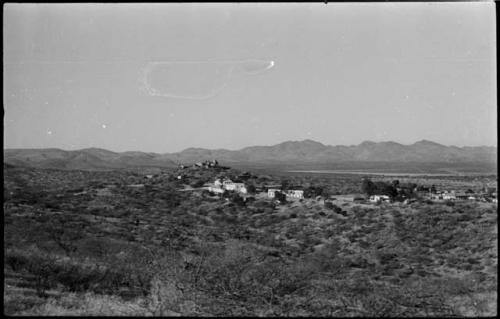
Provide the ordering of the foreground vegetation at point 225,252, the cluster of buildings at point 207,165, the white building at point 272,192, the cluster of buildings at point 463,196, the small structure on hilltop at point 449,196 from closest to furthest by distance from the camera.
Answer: the foreground vegetation at point 225,252
the cluster of buildings at point 463,196
the small structure on hilltop at point 449,196
the cluster of buildings at point 207,165
the white building at point 272,192

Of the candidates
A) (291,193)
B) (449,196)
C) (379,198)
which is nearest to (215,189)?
(291,193)

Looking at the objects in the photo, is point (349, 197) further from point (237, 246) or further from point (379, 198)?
point (237, 246)

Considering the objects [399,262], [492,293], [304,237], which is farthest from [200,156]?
[492,293]

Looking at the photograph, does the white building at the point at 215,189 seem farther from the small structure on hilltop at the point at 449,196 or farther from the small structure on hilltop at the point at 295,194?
the small structure on hilltop at the point at 449,196

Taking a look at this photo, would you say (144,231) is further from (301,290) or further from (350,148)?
(350,148)

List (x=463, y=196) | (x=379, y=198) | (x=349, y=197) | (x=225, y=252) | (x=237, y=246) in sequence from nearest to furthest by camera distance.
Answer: (x=225, y=252), (x=237, y=246), (x=463, y=196), (x=379, y=198), (x=349, y=197)

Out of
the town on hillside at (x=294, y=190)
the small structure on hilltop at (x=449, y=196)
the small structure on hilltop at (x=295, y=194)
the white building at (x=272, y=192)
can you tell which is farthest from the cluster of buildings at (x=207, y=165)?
the small structure on hilltop at (x=449, y=196)

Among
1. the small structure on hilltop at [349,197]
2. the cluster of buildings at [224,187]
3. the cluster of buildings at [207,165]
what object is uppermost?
the cluster of buildings at [207,165]

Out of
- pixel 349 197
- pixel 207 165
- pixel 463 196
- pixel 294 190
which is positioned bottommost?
pixel 349 197

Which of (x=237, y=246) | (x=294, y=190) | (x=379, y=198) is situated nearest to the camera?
(x=237, y=246)
